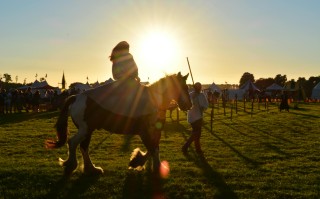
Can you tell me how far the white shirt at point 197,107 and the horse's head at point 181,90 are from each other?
2800mm

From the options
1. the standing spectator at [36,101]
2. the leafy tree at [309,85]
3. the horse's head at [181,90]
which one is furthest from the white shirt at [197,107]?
the leafy tree at [309,85]

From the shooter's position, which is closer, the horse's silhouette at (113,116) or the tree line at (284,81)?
the horse's silhouette at (113,116)

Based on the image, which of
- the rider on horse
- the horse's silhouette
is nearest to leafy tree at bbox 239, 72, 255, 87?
the rider on horse

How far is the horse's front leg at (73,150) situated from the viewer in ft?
28.3

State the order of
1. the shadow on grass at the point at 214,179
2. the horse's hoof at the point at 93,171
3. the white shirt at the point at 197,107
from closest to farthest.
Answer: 1. the shadow on grass at the point at 214,179
2. the horse's hoof at the point at 93,171
3. the white shirt at the point at 197,107

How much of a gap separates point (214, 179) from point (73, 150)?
334 cm

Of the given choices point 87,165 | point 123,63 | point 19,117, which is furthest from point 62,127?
point 19,117

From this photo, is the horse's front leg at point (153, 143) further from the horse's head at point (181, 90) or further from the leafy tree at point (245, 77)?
the leafy tree at point (245, 77)

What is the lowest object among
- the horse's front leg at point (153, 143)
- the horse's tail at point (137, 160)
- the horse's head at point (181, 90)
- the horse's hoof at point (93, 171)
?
the horse's hoof at point (93, 171)

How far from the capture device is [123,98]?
8.80m

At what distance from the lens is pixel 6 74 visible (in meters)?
188

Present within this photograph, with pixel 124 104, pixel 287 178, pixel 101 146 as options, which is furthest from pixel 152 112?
pixel 101 146

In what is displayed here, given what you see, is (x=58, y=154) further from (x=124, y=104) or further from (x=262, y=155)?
(x=262, y=155)

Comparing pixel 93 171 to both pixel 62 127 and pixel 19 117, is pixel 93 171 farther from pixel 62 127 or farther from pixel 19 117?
pixel 19 117
